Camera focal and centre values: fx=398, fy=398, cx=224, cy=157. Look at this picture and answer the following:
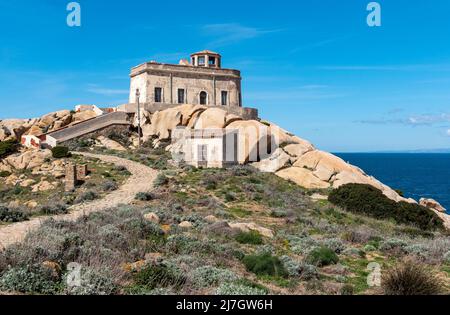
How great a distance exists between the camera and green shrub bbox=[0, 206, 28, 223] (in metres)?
18.0

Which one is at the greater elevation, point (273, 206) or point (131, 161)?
point (131, 161)

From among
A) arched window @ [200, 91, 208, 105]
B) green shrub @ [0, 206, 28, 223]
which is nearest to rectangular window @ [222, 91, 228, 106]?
arched window @ [200, 91, 208, 105]

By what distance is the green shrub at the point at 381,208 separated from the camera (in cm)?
2744

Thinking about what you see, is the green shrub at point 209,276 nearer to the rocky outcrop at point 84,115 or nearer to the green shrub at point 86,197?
the green shrub at point 86,197

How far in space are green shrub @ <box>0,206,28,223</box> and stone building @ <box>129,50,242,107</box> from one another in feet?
116

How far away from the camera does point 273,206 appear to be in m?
26.6

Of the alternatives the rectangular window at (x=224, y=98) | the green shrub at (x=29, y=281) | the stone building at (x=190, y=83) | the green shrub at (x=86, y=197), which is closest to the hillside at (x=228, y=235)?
the green shrub at (x=29, y=281)

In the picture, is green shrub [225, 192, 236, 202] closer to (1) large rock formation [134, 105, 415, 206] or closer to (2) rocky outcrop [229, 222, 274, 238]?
(2) rocky outcrop [229, 222, 274, 238]

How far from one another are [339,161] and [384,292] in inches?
1152
